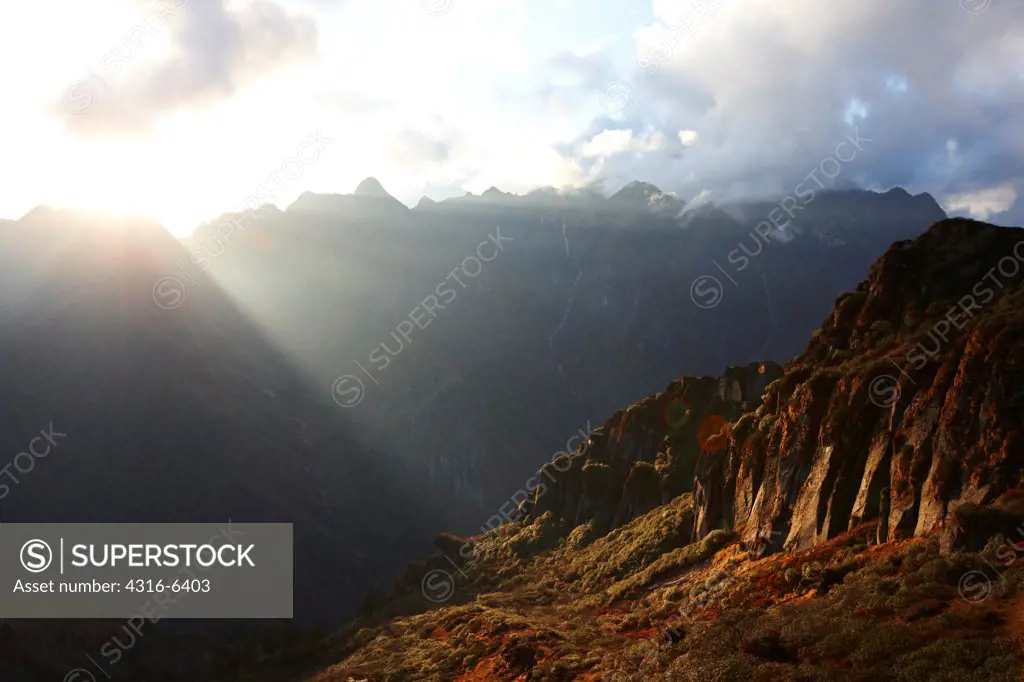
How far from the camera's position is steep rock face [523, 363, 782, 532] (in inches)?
2434

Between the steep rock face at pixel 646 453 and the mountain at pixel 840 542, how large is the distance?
8500mm

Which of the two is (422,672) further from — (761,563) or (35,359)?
(35,359)

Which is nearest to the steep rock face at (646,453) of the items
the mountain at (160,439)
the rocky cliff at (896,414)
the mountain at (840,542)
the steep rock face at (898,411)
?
the mountain at (840,542)

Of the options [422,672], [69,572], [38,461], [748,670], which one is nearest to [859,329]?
[748,670]

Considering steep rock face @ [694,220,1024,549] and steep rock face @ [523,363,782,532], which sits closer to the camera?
steep rock face @ [694,220,1024,549]

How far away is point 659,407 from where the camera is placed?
73.9m

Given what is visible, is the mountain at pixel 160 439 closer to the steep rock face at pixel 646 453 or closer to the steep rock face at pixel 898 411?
the steep rock face at pixel 646 453

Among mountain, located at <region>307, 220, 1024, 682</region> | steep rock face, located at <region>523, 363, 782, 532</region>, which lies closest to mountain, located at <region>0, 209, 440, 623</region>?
steep rock face, located at <region>523, 363, 782, 532</region>

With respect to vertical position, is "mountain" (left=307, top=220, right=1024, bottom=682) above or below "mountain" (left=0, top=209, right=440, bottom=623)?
below

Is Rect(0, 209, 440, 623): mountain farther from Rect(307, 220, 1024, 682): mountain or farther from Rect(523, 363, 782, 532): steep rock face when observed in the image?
Rect(307, 220, 1024, 682): mountain

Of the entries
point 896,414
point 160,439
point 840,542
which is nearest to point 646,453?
point 896,414

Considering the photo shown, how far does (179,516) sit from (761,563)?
140 meters

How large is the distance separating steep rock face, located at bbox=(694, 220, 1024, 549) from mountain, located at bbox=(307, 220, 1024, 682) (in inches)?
3.9

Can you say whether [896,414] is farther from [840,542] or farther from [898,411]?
[840,542]
